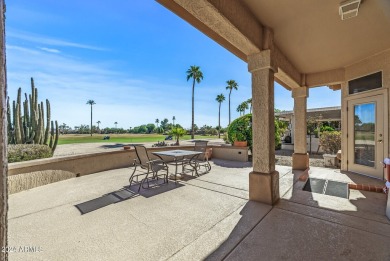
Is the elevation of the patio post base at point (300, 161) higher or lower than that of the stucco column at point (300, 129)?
lower

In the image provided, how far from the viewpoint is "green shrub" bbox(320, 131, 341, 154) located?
8.88 metres

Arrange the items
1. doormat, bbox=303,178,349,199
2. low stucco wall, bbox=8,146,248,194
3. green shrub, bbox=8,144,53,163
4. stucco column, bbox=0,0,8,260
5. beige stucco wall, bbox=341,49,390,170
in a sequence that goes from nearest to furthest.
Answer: stucco column, bbox=0,0,8,260 → doormat, bbox=303,178,349,199 → low stucco wall, bbox=8,146,248,194 → beige stucco wall, bbox=341,49,390,170 → green shrub, bbox=8,144,53,163

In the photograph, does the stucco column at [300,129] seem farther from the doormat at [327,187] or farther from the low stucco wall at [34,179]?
the low stucco wall at [34,179]

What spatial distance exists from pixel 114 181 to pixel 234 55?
4.52 m

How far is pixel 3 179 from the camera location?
0.85 meters

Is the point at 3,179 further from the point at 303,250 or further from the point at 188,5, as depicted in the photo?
the point at 303,250

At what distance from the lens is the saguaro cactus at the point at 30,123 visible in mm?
6461

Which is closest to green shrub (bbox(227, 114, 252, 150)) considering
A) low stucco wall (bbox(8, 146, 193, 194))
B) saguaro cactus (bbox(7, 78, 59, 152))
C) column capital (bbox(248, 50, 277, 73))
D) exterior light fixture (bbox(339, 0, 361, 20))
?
low stucco wall (bbox(8, 146, 193, 194))

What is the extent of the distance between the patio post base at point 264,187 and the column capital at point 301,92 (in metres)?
3.89

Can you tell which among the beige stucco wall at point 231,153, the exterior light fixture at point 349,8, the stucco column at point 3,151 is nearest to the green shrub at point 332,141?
the beige stucco wall at point 231,153

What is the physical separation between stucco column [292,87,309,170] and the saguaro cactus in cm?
966

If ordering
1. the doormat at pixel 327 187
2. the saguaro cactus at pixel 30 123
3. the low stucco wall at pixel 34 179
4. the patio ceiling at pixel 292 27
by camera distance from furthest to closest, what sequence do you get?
the saguaro cactus at pixel 30 123
the low stucco wall at pixel 34 179
the doormat at pixel 327 187
the patio ceiling at pixel 292 27

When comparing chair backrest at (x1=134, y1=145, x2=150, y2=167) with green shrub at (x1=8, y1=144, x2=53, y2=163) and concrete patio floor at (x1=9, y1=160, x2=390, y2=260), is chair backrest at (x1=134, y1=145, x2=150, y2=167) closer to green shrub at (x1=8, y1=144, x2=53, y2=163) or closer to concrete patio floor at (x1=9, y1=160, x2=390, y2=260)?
concrete patio floor at (x1=9, y1=160, x2=390, y2=260)

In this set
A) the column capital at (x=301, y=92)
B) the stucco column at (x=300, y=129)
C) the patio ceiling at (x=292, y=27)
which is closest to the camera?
the patio ceiling at (x=292, y=27)
